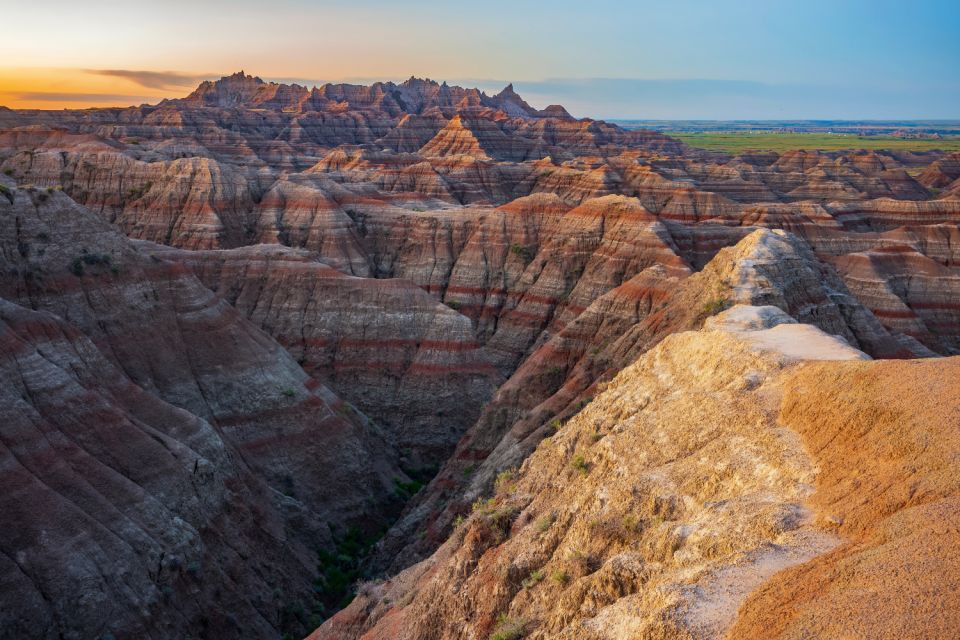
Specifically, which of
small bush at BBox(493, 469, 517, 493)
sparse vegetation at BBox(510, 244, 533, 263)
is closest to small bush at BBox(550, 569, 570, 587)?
small bush at BBox(493, 469, 517, 493)

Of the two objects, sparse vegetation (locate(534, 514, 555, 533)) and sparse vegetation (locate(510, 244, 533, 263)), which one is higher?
sparse vegetation (locate(534, 514, 555, 533))

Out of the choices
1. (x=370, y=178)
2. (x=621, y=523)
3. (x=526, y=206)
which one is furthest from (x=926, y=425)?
(x=370, y=178)

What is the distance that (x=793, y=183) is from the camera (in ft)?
477

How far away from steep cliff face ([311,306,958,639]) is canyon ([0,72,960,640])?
0.08 metres

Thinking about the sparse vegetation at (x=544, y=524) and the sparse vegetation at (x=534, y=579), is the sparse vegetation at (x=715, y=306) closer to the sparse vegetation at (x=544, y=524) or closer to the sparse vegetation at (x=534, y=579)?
the sparse vegetation at (x=544, y=524)

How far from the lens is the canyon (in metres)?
14.2

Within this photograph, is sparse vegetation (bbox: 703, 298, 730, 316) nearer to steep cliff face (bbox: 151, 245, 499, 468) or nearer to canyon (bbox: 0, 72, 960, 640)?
canyon (bbox: 0, 72, 960, 640)

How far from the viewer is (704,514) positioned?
50.8ft

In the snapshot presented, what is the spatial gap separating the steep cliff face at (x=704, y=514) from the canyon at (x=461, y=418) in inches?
3.0

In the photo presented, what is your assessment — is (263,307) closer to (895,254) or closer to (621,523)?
(621,523)

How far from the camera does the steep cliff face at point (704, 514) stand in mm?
11852

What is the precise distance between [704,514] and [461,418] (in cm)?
4063

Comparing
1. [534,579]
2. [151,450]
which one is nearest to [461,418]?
[151,450]

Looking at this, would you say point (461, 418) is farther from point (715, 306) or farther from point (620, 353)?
point (715, 306)
